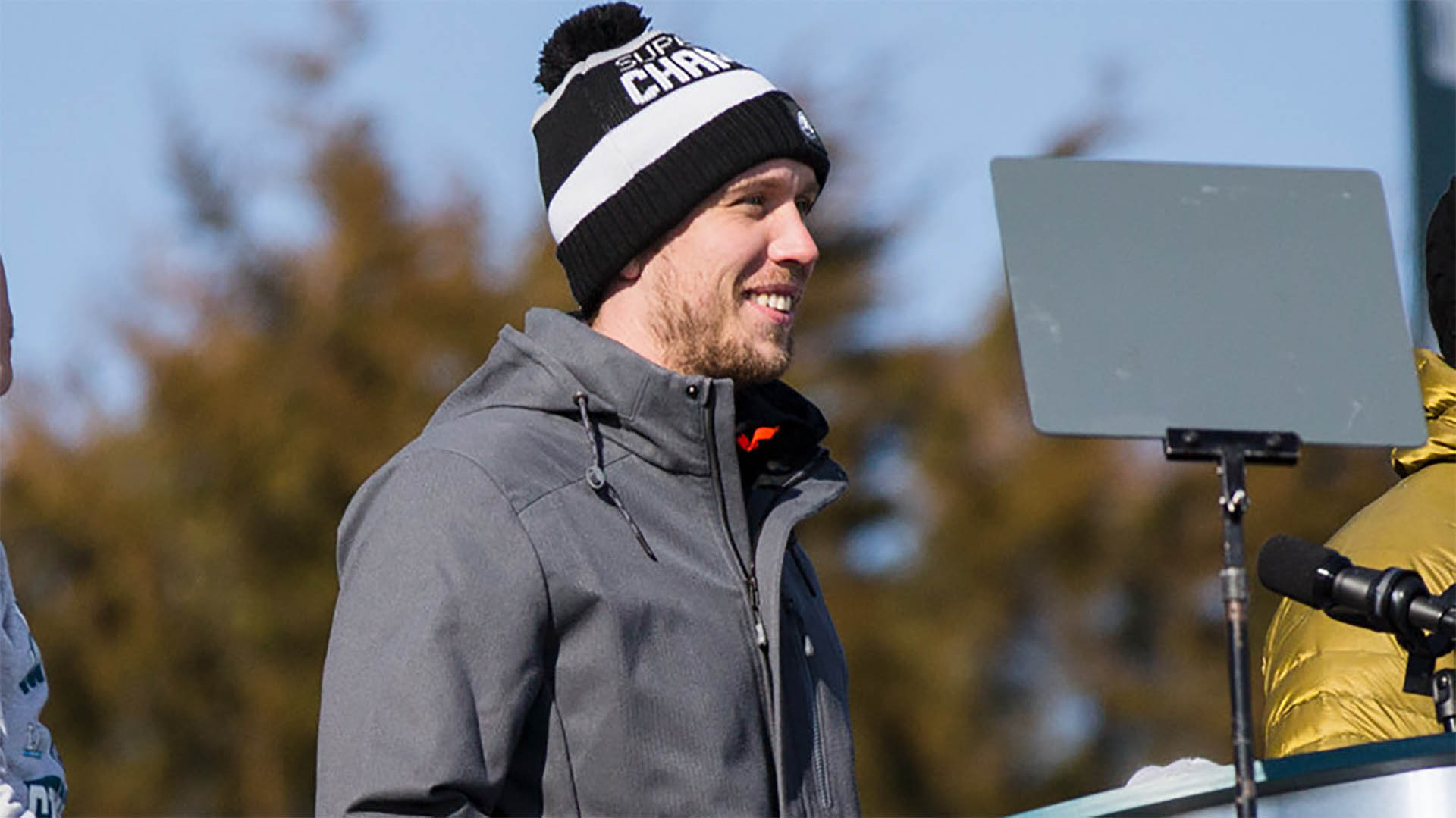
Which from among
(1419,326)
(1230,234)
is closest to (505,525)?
(1230,234)

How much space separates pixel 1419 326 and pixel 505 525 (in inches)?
127

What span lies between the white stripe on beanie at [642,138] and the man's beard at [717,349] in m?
0.21

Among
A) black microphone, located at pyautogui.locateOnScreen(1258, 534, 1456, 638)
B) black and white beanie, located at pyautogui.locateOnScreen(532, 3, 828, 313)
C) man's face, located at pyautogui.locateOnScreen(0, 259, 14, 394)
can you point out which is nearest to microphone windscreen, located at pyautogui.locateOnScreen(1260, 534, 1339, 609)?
black microphone, located at pyautogui.locateOnScreen(1258, 534, 1456, 638)

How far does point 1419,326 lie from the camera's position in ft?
15.8

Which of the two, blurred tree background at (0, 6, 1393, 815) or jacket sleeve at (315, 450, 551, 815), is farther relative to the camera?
blurred tree background at (0, 6, 1393, 815)

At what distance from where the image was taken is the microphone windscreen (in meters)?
2.25

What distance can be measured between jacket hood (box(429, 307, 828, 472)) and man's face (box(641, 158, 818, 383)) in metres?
0.07

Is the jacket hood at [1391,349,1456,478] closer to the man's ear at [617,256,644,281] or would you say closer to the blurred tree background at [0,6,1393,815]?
the man's ear at [617,256,644,281]

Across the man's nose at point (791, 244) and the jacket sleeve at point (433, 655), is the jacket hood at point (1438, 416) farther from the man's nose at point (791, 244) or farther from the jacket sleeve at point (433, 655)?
the jacket sleeve at point (433, 655)

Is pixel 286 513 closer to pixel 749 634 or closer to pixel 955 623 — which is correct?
pixel 955 623

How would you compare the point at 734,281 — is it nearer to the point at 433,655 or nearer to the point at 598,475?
the point at 598,475

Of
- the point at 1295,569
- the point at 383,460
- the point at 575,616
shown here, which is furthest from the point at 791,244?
the point at 383,460

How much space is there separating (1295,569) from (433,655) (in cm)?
90

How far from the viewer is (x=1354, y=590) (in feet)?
7.32
